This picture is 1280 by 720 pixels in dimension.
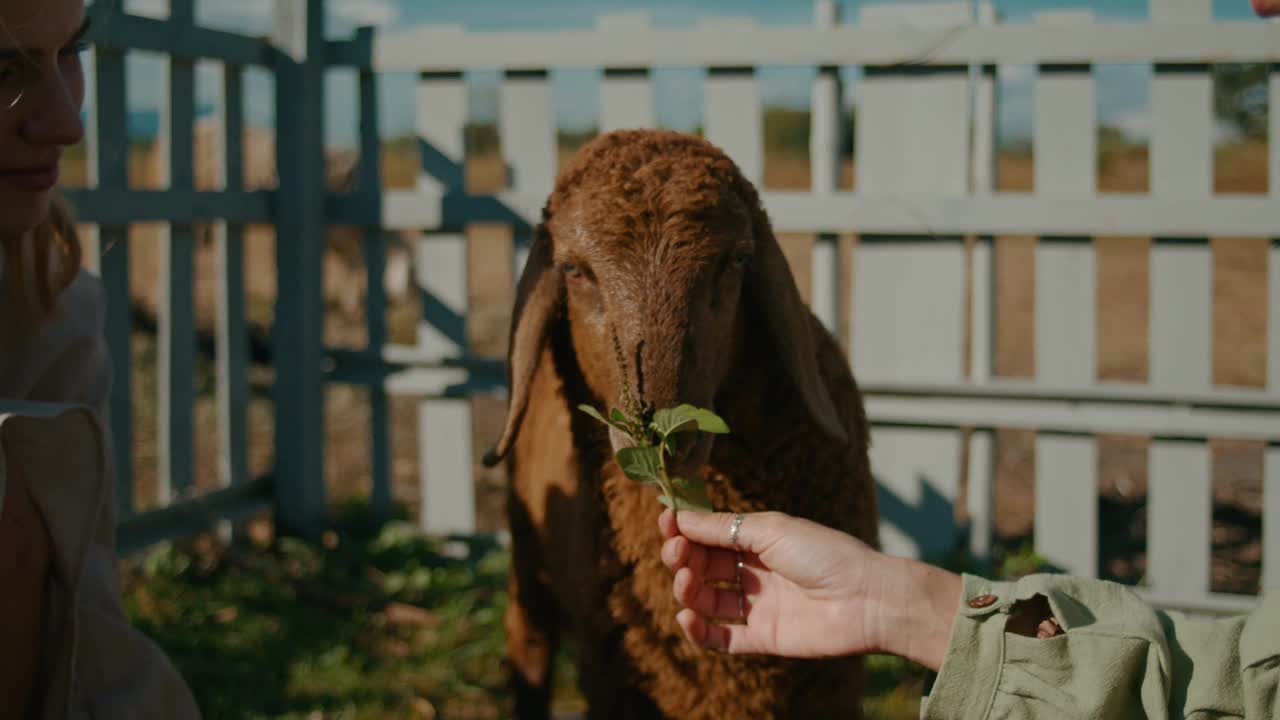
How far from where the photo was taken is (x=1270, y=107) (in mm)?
4477

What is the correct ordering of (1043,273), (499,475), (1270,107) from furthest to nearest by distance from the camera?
(499,475), (1043,273), (1270,107)

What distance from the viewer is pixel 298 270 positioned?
5523 mm

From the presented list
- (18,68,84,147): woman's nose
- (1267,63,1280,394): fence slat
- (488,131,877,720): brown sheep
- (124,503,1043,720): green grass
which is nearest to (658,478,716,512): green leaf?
(488,131,877,720): brown sheep

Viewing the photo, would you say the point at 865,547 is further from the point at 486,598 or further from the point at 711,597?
the point at 486,598

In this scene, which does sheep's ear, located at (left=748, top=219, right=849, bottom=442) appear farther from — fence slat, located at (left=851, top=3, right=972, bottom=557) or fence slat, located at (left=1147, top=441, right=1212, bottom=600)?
fence slat, located at (left=1147, top=441, right=1212, bottom=600)

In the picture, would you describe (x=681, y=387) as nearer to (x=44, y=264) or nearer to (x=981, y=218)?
(x=44, y=264)

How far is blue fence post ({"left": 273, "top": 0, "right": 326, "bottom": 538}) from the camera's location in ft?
18.0

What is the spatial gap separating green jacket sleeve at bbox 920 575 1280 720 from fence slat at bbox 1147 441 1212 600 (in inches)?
124

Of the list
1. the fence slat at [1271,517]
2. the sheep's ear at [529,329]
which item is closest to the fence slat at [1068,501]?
the fence slat at [1271,517]

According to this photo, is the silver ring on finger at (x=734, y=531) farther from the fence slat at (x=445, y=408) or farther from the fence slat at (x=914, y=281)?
the fence slat at (x=445, y=408)

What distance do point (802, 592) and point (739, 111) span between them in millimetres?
3219

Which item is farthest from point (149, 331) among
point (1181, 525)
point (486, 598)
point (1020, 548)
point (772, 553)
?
point (772, 553)

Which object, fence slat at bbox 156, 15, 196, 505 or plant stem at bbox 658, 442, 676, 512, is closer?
plant stem at bbox 658, 442, 676, 512

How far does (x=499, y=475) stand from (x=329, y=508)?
1.07m
